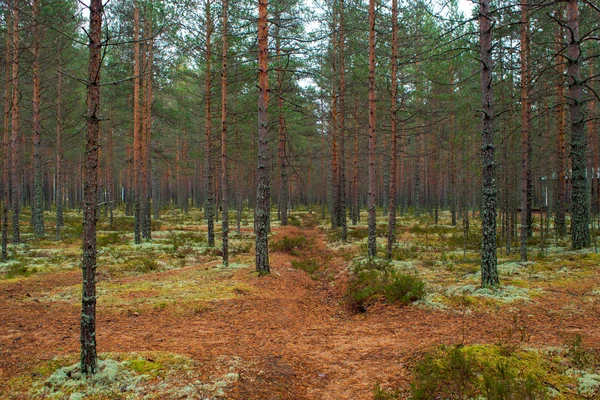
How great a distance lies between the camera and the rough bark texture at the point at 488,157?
24.1 feet

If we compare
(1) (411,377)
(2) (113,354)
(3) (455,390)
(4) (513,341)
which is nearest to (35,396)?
(2) (113,354)

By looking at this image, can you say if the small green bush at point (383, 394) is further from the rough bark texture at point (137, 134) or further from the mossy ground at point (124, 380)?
the rough bark texture at point (137, 134)

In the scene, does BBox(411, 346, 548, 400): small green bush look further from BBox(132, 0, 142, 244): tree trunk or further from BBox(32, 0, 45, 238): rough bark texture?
BBox(32, 0, 45, 238): rough bark texture

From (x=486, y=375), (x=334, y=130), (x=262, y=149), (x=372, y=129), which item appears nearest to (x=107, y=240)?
(x=262, y=149)

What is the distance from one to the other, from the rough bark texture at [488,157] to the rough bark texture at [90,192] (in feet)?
22.7

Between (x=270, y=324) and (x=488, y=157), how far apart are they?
5.47 m

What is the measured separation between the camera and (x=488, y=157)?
738cm

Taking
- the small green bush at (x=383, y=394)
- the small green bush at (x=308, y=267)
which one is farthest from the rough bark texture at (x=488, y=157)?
the small green bush at (x=308, y=267)

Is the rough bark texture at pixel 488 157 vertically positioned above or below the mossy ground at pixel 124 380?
above

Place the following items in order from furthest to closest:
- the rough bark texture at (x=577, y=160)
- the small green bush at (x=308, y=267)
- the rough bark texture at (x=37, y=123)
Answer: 1. the rough bark texture at (x=37, y=123)
2. the small green bush at (x=308, y=267)
3. the rough bark texture at (x=577, y=160)

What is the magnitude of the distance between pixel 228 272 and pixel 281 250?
4.67m

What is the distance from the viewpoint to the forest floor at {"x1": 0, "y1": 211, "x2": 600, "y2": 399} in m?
4.17

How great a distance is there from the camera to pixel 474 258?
11781 mm

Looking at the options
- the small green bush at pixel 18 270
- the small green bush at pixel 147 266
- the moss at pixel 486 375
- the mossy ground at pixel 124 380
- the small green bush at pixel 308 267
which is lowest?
the small green bush at pixel 308 267
